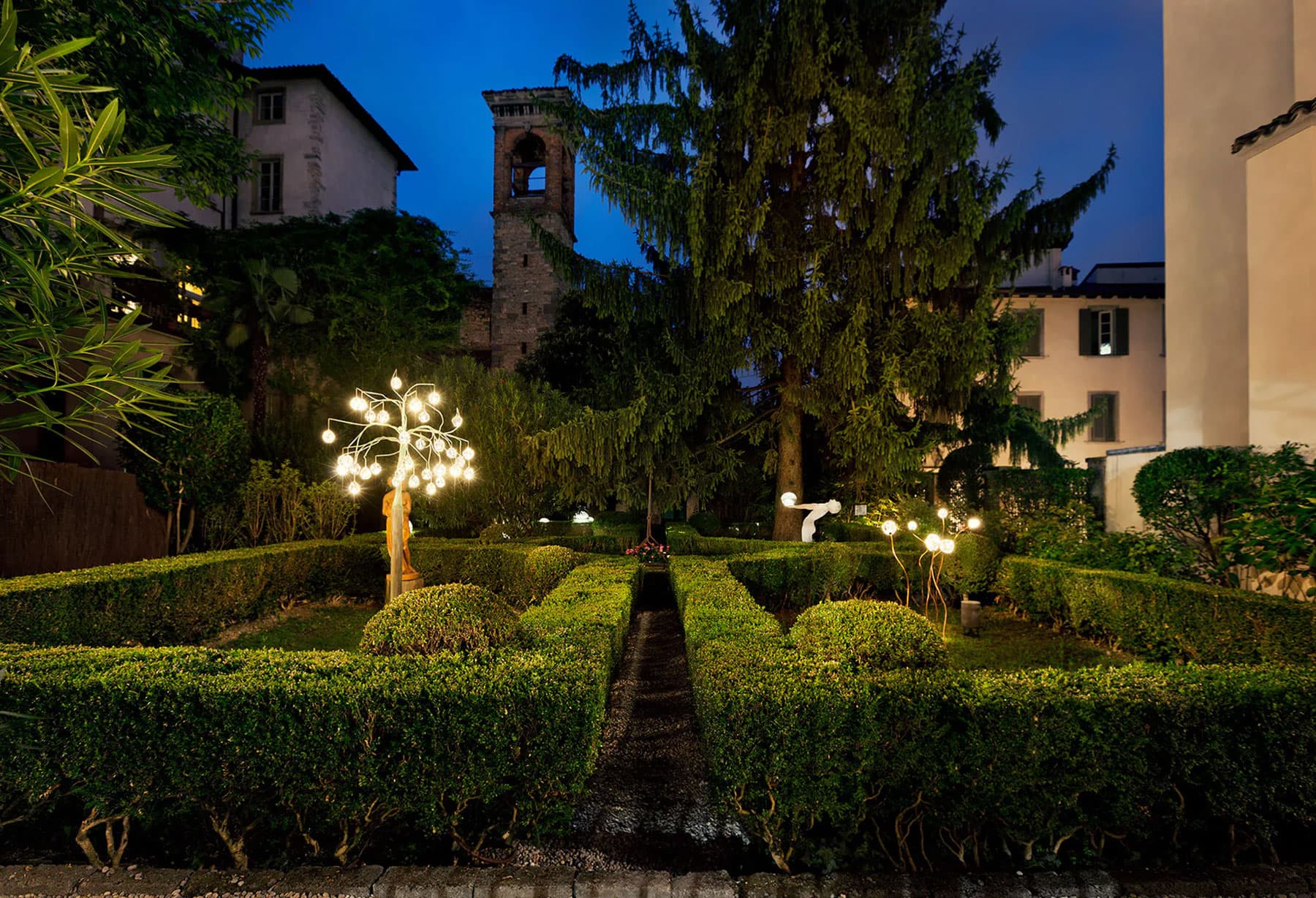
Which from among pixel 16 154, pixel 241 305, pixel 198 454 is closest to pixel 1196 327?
pixel 16 154

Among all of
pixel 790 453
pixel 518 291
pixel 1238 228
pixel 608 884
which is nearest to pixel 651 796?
pixel 608 884

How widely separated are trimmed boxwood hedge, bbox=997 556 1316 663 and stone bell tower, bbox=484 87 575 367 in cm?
2304

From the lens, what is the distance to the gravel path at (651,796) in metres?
3.20

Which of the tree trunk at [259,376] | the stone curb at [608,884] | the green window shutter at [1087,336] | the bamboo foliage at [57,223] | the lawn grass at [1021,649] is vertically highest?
the green window shutter at [1087,336]

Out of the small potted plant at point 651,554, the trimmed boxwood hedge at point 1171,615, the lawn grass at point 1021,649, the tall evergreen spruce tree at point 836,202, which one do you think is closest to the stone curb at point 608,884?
the lawn grass at point 1021,649

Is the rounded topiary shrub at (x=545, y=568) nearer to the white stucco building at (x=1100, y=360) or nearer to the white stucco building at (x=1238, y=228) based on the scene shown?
the white stucco building at (x=1238, y=228)

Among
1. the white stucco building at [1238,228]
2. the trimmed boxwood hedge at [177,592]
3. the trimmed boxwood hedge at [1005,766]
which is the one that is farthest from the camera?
the white stucco building at [1238,228]

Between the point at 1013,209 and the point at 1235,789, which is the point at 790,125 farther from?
the point at 1235,789

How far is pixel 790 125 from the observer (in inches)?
436

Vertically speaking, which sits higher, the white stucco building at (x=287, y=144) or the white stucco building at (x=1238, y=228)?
the white stucco building at (x=287, y=144)

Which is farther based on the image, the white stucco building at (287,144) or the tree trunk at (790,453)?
the white stucco building at (287,144)

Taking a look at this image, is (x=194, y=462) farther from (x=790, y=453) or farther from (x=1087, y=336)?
(x=1087, y=336)

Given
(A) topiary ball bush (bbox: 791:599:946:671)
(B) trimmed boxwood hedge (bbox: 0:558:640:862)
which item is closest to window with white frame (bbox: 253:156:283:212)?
(B) trimmed boxwood hedge (bbox: 0:558:640:862)

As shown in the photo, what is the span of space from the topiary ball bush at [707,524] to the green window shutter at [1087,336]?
42.1 ft
